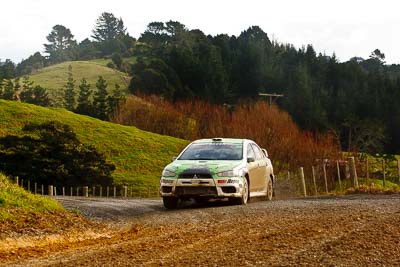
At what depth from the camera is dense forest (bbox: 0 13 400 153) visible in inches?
3831

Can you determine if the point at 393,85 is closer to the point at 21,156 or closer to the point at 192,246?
the point at 21,156

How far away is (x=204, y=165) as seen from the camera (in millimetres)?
15203

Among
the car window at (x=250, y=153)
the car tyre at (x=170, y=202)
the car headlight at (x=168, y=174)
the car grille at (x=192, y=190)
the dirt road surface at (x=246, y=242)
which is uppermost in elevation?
the car window at (x=250, y=153)

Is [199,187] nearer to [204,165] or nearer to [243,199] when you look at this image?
[204,165]

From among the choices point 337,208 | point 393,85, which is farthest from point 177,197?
point 393,85

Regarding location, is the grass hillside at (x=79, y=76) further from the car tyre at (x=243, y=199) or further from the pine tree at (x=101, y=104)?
the car tyre at (x=243, y=199)

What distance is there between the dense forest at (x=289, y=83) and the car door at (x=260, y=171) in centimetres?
7343

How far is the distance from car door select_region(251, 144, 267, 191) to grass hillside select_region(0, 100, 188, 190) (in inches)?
1513

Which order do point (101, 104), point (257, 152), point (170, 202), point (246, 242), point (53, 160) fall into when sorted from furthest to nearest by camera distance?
point (101, 104) → point (53, 160) → point (257, 152) → point (170, 202) → point (246, 242)

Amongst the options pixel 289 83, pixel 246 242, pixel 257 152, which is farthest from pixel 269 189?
pixel 289 83

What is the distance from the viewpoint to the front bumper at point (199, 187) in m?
14.9

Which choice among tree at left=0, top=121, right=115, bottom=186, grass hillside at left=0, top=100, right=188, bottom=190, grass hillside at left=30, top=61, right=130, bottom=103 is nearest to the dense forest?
grass hillside at left=30, top=61, right=130, bottom=103

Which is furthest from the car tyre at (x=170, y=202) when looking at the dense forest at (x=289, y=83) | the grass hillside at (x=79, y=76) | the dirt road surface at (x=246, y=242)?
the grass hillside at (x=79, y=76)

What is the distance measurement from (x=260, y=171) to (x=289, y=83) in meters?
90.9
